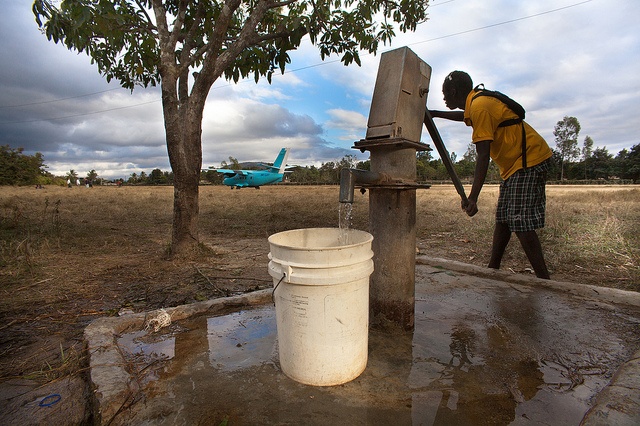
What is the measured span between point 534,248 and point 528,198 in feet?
1.35

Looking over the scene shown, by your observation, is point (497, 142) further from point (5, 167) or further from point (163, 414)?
point (5, 167)

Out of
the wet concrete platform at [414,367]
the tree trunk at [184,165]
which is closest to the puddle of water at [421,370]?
the wet concrete platform at [414,367]

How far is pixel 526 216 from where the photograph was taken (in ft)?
9.20

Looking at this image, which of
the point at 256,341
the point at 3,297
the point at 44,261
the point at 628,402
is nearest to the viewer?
the point at 628,402

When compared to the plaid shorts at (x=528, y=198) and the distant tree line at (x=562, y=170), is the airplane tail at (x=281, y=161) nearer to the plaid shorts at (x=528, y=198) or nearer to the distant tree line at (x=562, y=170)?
the distant tree line at (x=562, y=170)

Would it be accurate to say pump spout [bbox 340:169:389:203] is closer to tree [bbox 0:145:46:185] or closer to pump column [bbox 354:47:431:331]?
pump column [bbox 354:47:431:331]

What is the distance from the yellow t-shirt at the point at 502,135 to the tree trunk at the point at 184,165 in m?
3.18

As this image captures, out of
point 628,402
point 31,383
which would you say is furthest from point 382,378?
point 31,383

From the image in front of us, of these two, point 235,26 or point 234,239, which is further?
point 234,239

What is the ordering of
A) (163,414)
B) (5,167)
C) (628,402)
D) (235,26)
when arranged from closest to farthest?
1. (628,402)
2. (163,414)
3. (235,26)
4. (5,167)

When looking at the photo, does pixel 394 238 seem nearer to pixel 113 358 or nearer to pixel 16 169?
pixel 113 358

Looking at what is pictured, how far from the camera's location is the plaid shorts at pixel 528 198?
2.79 metres

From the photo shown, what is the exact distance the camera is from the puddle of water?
4.64 feet

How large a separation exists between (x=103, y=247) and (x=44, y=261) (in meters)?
1.09
